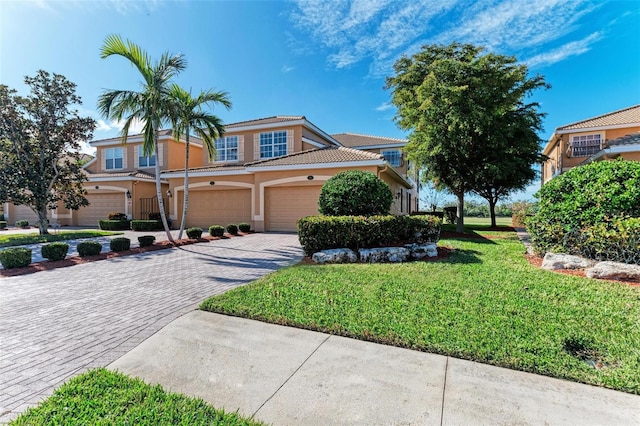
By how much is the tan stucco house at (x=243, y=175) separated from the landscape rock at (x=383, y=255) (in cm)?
689

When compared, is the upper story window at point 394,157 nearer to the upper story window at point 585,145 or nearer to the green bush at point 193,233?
the upper story window at point 585,145

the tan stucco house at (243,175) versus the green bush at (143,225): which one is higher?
the tan stucco house at (243,175)

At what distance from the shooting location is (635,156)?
42.8 feet

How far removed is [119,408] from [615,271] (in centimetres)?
820

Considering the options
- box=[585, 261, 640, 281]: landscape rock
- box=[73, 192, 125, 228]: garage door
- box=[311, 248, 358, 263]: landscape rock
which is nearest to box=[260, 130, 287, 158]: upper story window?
box=[73, 192, 125, 228]: garage door

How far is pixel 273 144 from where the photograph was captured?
773 inches

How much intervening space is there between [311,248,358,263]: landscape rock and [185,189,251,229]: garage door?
10.4 metres

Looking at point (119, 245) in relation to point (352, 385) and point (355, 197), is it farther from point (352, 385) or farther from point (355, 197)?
point (352, 385)

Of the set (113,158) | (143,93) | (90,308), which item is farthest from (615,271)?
(113,158)

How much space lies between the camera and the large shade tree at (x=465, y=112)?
41.7 ft

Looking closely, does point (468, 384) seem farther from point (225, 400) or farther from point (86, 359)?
point (86, 359)

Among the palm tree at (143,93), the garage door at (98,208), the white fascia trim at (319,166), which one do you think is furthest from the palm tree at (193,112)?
the garage door at (98,208)

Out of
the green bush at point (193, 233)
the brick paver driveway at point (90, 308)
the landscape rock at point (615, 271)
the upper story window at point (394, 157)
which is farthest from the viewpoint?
the upper story window at point (394, 157)

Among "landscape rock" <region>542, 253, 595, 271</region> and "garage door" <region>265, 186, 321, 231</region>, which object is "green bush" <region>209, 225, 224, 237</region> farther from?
"landscape rock" <region>542, 253, 595, 271</region>
